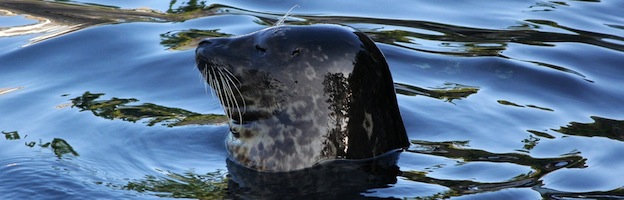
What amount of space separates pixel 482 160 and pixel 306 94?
1147mm

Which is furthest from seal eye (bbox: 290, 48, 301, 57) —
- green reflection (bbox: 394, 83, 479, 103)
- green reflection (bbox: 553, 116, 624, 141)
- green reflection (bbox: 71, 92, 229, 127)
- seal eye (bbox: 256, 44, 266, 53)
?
green reflection (bbox: 553, 116, 624, 141)

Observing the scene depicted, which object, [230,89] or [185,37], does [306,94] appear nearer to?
[230,89]

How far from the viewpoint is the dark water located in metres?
7.80

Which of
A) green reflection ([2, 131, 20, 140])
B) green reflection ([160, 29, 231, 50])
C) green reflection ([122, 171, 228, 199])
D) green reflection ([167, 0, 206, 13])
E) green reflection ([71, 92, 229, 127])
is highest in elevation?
green reflection ([167, 0, 206, 13])

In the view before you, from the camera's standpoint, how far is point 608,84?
10164mm

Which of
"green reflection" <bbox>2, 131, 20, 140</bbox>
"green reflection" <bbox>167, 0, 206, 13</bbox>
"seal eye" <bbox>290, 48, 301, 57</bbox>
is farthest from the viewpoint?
"green reflection" <bbox>167, 0, 206, 13</bbox>

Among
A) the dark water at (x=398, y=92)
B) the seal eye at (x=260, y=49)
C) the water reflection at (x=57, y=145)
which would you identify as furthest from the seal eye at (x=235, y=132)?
the water reflection at (x=57, y=145)

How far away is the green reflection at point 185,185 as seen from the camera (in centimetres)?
754

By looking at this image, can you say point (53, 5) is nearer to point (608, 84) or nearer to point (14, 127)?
point (14, 127)

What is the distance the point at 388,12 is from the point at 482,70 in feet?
7.12

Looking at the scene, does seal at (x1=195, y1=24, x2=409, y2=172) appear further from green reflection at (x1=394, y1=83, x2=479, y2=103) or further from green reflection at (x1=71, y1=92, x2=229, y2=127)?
green reflection at (x1=394, y1=83, x2=479, y2=103)

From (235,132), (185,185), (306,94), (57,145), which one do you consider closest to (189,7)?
(57,145)

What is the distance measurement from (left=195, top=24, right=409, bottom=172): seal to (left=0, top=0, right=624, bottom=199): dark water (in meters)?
0.30

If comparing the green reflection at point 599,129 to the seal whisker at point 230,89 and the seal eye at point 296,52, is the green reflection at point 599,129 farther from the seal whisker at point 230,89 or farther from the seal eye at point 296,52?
the seal whisker at point 230,89
